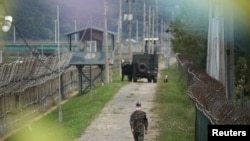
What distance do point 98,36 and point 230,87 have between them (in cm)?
3934

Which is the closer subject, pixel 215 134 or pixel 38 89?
pixel 215 134

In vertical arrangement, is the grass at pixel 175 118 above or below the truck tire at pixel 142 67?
below

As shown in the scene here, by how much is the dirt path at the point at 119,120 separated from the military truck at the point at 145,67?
11949 millimetres

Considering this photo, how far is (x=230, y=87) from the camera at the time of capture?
19984 mm

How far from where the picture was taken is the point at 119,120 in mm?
23266

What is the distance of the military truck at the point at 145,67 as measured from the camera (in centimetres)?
4628

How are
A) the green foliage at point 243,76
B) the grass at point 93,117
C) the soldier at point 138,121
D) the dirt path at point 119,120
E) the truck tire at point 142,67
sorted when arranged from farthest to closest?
the truck tire at point 142,67
the green foliage at point 243,76
the grass at point 93,117
the dirt path at point 119,120
the soldier at point 138,121

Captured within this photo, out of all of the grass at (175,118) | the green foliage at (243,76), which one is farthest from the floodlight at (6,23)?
the green foliage at (243,76)

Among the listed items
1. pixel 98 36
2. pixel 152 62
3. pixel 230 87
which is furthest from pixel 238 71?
Result: pixel 98 36

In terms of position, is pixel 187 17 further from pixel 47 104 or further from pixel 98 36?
pixel 98 36

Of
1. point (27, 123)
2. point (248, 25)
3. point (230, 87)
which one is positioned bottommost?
point (27, 123)

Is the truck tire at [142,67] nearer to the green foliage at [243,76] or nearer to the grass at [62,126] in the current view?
the grass at [62,126]

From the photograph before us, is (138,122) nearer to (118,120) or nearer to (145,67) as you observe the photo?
(118,120)

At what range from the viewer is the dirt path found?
19578 millimetres
